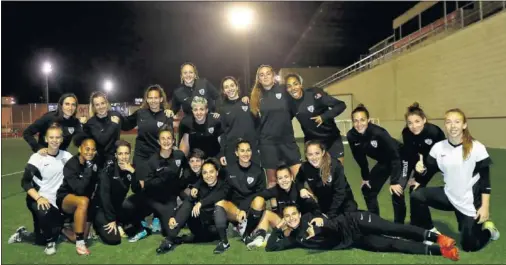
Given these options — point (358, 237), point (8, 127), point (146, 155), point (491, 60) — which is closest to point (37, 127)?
point (146, 155)

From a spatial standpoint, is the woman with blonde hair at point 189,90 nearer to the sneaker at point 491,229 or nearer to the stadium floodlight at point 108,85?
the sneaker at point 491,229

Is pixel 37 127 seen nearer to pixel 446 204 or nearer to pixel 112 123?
pixel 112 123

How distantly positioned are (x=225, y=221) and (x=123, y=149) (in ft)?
4.71

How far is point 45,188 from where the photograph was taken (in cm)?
477

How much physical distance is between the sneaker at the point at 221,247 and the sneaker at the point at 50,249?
1.66m

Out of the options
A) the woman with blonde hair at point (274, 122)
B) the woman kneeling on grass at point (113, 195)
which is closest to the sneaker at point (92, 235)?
the woman kneeling on grass at point (113, 195)

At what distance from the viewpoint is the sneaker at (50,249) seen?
436 centimetres

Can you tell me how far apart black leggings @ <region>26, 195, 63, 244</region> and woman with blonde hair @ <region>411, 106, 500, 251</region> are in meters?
3.94

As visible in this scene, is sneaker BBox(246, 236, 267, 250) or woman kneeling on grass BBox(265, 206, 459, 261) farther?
sneaker BBox(246, 236, 267, 250)

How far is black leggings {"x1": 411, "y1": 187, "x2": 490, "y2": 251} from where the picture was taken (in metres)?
4.14

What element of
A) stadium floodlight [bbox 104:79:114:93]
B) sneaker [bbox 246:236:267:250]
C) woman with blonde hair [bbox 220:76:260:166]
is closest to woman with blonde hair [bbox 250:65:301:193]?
woman with blonde hair [bbox 220:76:260:166]

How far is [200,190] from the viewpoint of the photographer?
16.2 feet

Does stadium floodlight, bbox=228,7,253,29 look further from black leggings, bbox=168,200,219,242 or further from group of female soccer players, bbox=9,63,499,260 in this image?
black leggings, bbox=168,200,219,242

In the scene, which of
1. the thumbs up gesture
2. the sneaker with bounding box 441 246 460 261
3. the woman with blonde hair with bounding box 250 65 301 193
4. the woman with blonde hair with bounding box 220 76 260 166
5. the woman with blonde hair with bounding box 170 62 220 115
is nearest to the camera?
the sneaker with bounding box 441 246 460 261
